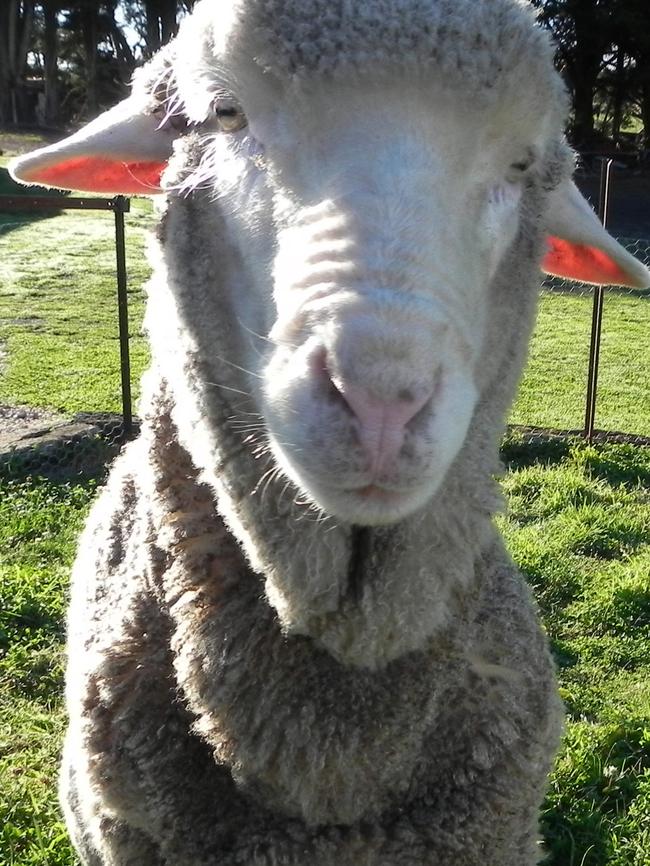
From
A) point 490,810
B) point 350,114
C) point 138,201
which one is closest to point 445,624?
point 490,810

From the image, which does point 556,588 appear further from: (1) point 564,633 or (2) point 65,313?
(2) point 65,313

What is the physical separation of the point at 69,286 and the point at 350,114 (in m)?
11.5

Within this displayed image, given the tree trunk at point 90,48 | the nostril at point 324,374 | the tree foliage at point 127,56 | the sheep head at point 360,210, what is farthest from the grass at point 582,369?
the tree trunk at point 90,48

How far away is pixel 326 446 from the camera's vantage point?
1.20 m

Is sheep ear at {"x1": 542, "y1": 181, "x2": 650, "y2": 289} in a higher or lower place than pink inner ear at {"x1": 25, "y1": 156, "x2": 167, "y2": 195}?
lower

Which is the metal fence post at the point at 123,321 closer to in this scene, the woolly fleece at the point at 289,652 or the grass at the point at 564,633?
the grass at the point at 564,633

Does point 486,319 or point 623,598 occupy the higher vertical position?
point 486,319

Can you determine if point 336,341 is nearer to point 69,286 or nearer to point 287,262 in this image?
point 287,262

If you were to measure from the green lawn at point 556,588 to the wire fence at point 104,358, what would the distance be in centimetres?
4

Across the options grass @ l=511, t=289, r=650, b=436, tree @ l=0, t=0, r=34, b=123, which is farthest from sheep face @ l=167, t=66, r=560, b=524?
tree @ l=0, t=0, r=34, b=123

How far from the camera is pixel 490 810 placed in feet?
5.53

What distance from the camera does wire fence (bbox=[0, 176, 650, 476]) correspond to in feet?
17.2

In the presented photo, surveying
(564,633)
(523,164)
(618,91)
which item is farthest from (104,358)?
(618,91)

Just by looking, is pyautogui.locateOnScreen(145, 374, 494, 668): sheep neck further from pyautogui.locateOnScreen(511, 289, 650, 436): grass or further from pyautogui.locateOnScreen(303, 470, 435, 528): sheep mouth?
pyautogui.locateOnScreen(511, 289, 650, 436): grass
